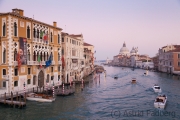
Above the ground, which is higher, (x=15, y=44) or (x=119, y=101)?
(x=15, y=44)

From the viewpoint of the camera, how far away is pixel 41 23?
85.1 ft

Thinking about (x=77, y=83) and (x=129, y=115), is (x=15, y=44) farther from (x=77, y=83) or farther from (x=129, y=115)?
(x=77, y=83)

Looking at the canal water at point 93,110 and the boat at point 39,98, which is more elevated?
the boat at point 39,98

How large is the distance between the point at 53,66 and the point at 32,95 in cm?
787

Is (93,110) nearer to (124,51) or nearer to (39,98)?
(39,98)

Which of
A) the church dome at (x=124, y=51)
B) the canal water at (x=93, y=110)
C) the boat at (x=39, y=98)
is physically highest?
the church dome at (x=124, y=51)

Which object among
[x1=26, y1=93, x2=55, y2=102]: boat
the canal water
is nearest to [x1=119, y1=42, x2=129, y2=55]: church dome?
the canal water

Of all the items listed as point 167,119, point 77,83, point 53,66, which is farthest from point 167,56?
point 167,119

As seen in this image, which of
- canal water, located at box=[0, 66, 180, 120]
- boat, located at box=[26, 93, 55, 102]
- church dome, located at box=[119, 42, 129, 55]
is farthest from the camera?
church dome, located at box=[119, 42, 129, 55]

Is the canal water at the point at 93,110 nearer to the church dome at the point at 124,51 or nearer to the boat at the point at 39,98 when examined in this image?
the boat at the point at 39,98

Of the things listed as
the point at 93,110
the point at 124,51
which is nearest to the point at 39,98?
the point at 93,110

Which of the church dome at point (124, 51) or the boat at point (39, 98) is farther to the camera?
the church dome at point (124, 51)

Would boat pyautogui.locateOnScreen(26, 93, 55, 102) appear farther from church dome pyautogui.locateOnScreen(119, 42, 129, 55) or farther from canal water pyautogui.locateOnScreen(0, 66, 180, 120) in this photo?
church dome pyautogui.locateOnScreen(119, 42, 129, 55)

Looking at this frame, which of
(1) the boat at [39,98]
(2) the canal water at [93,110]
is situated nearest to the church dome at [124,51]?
(2) the canal water at [93,110]
